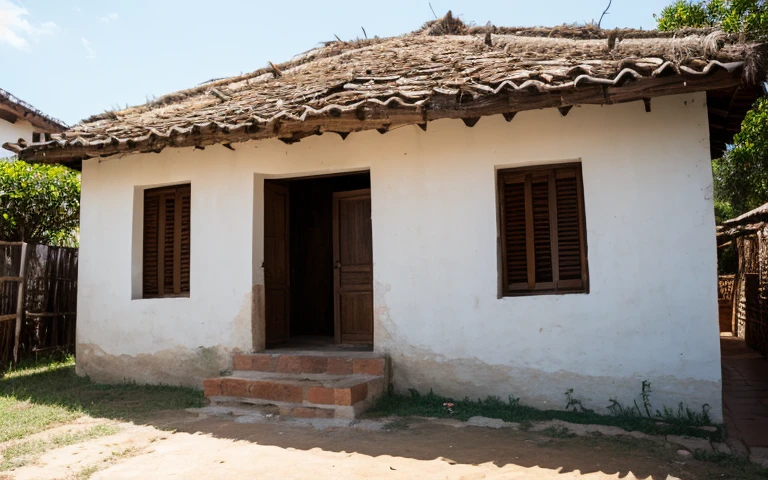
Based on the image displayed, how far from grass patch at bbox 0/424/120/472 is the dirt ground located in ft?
0.29

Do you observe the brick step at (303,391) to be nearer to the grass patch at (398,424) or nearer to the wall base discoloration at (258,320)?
the grass patch at (398,424)

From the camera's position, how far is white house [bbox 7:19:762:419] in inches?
203

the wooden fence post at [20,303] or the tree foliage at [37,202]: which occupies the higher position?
the tree foliage at [37,202]

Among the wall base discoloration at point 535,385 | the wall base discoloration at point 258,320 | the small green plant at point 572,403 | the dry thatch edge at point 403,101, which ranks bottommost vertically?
the small green plant at point 572,403

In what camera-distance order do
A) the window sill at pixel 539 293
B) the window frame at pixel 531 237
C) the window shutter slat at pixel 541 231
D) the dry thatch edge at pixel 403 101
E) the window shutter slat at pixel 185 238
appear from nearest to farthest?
the dry thatch edge at pixel 403 101 → the window sill at pixel 539 293 → the window frame at pixel 531 237 → the window shutter slat at pixel 541 231 → the window shutter slat at pixel 185 238

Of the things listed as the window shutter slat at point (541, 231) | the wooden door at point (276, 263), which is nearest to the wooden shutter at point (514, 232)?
the window shutter slat at point (541, 231)

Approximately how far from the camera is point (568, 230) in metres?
5.84

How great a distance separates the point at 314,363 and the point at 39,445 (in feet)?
8.33

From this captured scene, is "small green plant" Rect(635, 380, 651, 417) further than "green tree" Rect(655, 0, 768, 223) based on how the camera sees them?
No

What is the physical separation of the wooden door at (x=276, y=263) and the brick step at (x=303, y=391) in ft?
3.99

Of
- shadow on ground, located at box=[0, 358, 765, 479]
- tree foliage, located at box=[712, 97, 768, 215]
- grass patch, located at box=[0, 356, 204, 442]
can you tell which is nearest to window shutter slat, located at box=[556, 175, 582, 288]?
shadow on ground, located at box=[0, 358, 765, 479]

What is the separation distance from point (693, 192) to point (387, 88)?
308cm

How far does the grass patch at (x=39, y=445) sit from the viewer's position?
14.2ft

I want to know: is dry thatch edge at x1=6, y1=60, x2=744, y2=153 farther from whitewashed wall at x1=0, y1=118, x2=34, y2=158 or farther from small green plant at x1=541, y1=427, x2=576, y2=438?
whitewashed wall at x1=0, y1=118, x2=34, y2=158
